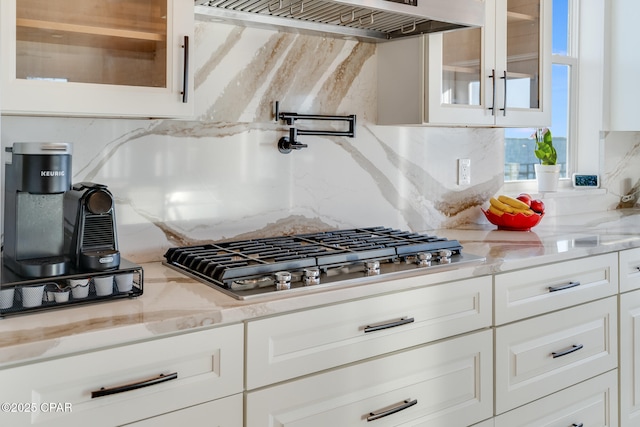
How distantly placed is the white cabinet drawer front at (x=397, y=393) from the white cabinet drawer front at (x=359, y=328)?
33mm

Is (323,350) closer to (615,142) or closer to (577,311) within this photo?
(577,311)

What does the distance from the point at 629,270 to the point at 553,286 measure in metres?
0.51

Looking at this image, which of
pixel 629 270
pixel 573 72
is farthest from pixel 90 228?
pixel 573 72

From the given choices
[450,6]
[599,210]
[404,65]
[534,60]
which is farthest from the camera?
[599,210]

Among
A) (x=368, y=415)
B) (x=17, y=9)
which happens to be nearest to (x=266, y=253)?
(x=368, y=415)

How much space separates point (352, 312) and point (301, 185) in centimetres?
81

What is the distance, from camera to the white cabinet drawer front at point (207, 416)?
1293mm

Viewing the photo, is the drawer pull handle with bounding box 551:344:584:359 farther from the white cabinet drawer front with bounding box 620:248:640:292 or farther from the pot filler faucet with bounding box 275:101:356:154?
the pot filler faucet with bounding box 275:101:356:154

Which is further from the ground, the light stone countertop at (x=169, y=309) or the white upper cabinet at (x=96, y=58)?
the white upper cabinet at (x=96, y=58)

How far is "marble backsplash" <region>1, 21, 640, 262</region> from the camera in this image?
1896 millimetres

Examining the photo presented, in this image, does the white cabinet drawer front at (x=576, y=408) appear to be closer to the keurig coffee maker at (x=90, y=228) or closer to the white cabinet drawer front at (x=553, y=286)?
the white cabinet drawer front at (x=553, y=286)

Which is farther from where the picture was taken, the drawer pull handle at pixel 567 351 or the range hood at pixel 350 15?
the drawer pull handle at pixel 567 351

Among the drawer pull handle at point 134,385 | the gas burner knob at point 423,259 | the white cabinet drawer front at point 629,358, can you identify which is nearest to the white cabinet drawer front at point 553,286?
the white cabinet drawer front at point 629,358

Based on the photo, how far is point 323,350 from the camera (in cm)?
154
